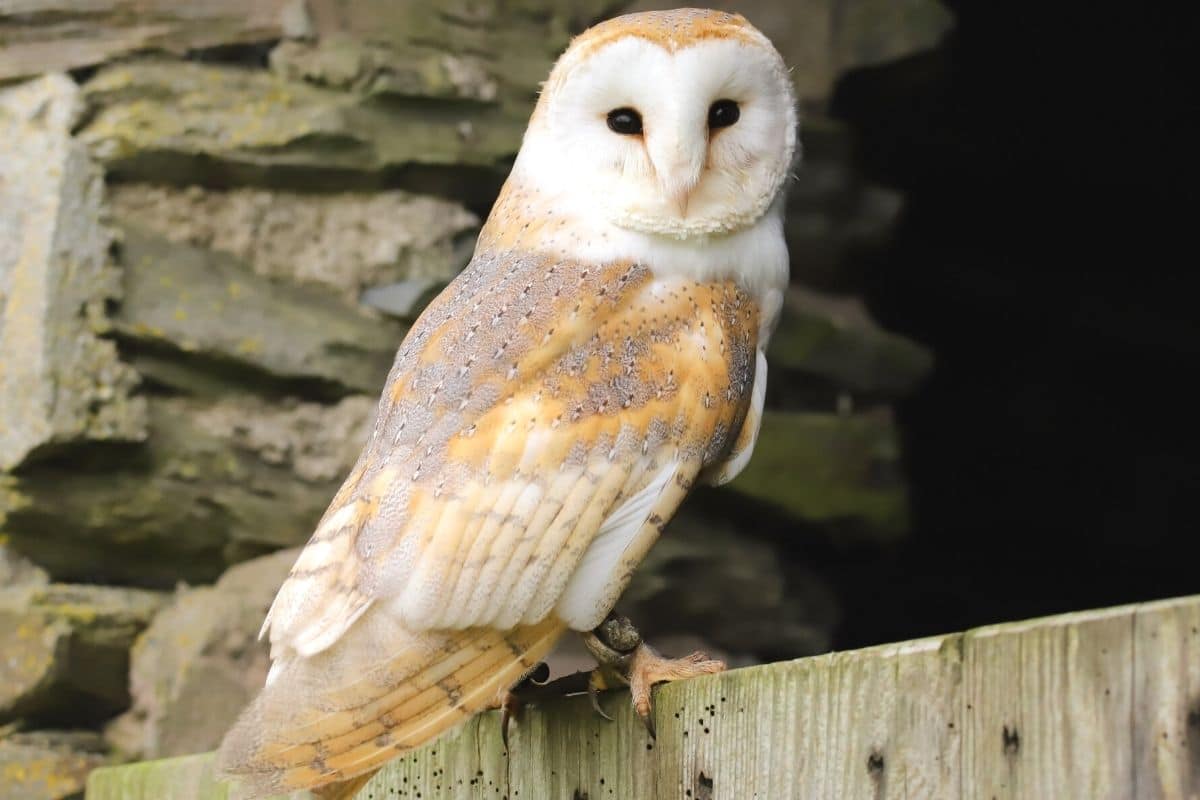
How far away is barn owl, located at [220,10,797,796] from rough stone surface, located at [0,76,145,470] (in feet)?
3.92

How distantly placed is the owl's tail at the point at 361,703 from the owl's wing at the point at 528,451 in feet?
0.08

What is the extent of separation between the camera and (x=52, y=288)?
111 inches

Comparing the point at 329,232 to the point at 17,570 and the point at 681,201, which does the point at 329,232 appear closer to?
the point at 17,570

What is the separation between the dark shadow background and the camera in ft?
13.3

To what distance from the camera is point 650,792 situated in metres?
1.45

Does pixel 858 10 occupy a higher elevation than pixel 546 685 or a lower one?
higher

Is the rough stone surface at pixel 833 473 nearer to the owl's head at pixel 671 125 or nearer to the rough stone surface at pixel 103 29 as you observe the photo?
the rough stone surface at pixel 103 29

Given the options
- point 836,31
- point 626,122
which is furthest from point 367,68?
point 626,122

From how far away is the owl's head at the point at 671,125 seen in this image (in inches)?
70.3

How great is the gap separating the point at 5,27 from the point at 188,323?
708 mm

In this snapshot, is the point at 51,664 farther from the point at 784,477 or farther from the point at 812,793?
the point at 812,793

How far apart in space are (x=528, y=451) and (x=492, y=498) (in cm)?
7

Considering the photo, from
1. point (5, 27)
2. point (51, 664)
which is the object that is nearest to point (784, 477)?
point (51, 664)

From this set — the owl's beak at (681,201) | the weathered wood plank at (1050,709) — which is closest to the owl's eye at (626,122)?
the owl's beak at (681,201)
